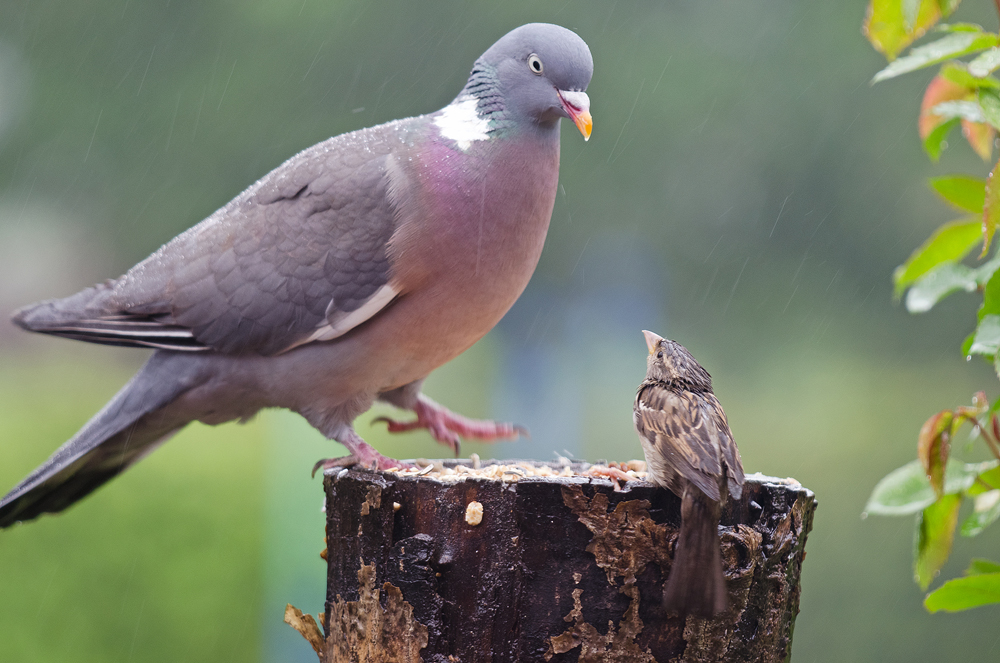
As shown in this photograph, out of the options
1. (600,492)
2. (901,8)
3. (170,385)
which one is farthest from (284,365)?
(901,8)

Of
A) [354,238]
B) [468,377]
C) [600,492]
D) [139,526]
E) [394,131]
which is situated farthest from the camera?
[468,377]

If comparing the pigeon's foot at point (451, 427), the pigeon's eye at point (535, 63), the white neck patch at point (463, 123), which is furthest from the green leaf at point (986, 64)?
the pigeon's foot at point (451, 427)

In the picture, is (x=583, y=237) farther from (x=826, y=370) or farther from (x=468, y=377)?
(x=826, y=370)

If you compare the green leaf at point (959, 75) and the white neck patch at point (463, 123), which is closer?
the green leaf at point (959, 75)

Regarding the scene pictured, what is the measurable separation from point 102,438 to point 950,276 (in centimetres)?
192

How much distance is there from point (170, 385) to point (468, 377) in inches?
159

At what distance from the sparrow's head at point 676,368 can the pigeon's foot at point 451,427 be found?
0.91 m

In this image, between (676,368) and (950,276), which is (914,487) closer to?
(950,276)

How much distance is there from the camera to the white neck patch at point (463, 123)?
204 cm

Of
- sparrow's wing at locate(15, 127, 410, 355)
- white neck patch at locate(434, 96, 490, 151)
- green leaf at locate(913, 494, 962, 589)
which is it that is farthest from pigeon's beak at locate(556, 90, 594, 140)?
green leaf at locate(913, 494, 962, 589)

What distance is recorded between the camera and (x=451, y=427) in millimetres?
2475

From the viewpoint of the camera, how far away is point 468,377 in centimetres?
615

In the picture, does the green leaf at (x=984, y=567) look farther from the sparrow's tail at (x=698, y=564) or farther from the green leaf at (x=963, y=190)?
the green leaf at (x=963, y=190)

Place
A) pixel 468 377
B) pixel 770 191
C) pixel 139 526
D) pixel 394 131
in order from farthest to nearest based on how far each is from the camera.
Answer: pixel 770 191 → pixel 468 377 → pixel 139 526 → pixel 394 131
